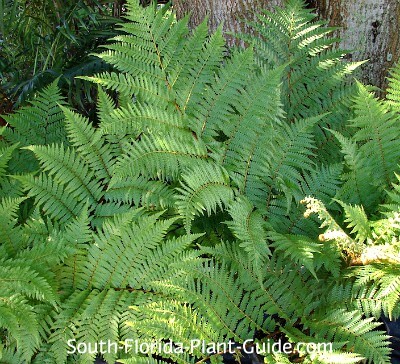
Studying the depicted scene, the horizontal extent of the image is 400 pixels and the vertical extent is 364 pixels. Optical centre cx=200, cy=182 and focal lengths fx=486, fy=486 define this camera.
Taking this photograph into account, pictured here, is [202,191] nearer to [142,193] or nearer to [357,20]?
[142,193]

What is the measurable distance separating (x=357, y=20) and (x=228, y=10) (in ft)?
2.04

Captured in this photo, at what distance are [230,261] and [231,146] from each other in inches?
18.2

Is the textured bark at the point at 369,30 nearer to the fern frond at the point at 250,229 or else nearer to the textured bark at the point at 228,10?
the textured bark at the point at 228,10

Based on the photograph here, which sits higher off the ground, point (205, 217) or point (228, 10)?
point (228, 10)

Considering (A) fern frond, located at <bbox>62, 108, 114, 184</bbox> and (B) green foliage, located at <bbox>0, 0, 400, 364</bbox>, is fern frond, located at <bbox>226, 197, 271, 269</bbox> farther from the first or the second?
(A) fern frond, located at <bbox>62, 108, 114, 184</bbox>

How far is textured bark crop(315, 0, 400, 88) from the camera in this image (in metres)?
2.28

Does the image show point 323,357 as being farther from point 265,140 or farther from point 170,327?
point 265,140

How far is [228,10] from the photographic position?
242 cm

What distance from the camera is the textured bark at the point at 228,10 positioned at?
2.40 m

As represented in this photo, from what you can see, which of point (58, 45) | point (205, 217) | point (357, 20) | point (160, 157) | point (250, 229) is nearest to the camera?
point (250, 229)

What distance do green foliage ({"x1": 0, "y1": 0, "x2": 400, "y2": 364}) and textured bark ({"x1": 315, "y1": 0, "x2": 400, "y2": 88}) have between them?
0.66 feet

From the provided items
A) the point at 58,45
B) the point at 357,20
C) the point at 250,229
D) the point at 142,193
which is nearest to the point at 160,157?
the point at 142,193

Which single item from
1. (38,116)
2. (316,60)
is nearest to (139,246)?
(38,116)

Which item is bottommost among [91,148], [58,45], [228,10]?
[91,148]
